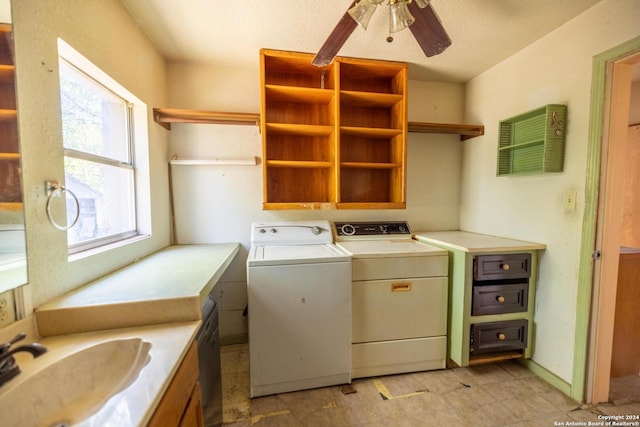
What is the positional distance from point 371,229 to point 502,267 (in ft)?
3.30

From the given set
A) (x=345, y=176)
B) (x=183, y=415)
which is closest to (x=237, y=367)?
(x=183, y=415)

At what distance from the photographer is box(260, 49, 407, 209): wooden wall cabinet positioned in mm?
2049

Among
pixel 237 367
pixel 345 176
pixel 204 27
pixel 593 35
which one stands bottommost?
pixel 237 367

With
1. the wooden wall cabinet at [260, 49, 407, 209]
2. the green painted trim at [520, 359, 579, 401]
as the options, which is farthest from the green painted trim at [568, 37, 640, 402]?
the wooden wall cabinet at [260, 49, 407, 209]

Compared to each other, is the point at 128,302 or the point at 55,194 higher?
the point at 55,194

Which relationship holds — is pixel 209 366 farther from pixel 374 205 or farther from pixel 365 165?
pixel 365 165

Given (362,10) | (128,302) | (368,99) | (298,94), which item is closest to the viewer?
(128,302)

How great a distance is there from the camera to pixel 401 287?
72.2 inches

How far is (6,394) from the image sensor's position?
24.4 inches

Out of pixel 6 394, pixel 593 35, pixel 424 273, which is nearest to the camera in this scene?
pixel 6 394

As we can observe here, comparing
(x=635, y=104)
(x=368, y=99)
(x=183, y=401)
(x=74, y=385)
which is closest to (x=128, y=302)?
(x=74, y=385)

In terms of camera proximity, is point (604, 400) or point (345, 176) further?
point (345, 176)

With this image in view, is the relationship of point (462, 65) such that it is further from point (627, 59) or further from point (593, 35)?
point (627, 59)

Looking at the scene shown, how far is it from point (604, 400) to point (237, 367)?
240 cm
